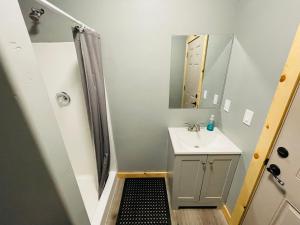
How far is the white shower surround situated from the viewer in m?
1.41

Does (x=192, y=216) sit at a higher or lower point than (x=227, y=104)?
lower

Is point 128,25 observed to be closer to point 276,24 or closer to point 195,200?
point 276,24

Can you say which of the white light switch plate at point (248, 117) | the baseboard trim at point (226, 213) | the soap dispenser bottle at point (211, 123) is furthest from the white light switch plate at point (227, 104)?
the baseboard trim at point (226, 213)

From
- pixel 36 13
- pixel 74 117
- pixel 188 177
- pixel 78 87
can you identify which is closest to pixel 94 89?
pixel 78 87

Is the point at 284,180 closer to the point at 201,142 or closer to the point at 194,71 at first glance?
the point at 201,142

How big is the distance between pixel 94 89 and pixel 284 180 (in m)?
1.54

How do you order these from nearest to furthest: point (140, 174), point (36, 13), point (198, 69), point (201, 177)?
point (36, 13)
point (201, 177)
point (198, 69)
point (140, 174)

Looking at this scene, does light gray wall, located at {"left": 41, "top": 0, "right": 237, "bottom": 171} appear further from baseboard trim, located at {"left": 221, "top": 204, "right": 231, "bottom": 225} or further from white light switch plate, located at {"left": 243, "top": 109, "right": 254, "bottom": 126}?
baseboard trim, located at {"left": 221, "top": 204, "right": 231, "bottom": 225}

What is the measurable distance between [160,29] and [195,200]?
1.88 metres

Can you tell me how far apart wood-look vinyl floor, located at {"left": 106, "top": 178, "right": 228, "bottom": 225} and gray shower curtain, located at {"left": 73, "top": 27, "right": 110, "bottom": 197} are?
0.30 m

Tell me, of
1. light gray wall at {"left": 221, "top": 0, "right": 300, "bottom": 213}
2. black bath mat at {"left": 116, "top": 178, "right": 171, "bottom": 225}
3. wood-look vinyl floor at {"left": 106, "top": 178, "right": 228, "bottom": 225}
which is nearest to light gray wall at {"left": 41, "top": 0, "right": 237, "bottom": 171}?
light gray wall at {"left": 221, "top": 0, "right": 300, "bottom": 213}

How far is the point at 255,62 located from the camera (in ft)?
3.60

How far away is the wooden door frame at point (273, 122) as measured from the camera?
2.56ft

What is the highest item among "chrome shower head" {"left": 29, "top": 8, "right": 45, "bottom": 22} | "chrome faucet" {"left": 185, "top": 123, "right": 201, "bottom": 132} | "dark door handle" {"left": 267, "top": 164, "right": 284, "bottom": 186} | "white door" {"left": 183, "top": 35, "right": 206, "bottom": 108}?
"chrome shower head" {"left": 29, "top": 8, "right": 45, "bottom": 22}
